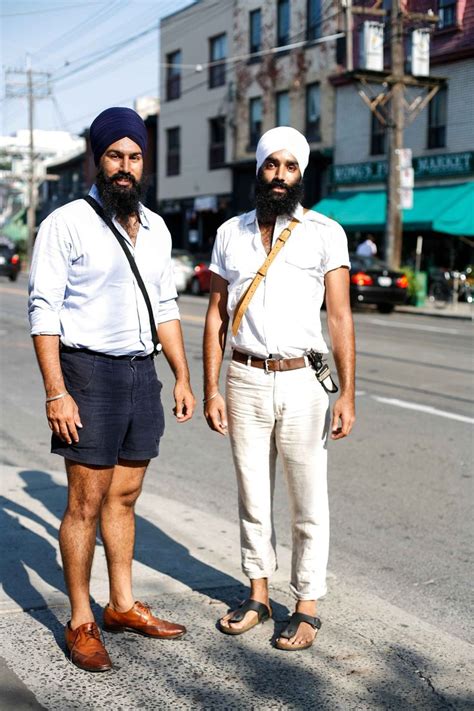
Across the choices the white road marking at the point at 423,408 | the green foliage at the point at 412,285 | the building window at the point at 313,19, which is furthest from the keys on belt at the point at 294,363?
the building window at the point at 313,19

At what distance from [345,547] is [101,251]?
8.11 feet

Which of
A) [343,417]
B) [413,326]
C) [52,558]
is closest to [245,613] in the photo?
[343,417]

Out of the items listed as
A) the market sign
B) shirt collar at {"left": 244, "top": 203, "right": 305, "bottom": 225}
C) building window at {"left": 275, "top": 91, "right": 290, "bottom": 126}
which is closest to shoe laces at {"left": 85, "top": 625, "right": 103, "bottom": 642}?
shirt collar at {"left": 244, "top": 203, "right": 305, "bottom": 225}

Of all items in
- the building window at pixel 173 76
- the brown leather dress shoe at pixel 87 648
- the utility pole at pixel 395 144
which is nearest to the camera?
the brown leather dress shoe at pixel 87 648

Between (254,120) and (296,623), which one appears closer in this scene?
(296,623)

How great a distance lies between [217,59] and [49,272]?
37272mm

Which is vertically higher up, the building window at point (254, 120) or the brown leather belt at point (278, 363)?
the building window at point (254, 120)

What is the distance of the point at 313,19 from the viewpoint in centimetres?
3256

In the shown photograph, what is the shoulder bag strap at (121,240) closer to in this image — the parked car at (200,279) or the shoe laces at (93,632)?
the shoe laces at (93,632)

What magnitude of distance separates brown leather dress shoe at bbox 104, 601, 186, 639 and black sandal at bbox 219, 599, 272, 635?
0.63ft

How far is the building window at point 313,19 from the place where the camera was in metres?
32.2

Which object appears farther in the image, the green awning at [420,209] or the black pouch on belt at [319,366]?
the green awning at [420,209]

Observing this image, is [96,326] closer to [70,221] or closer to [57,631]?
[70,221]

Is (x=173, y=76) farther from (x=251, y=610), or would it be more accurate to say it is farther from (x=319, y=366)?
(x=251, y=610)
